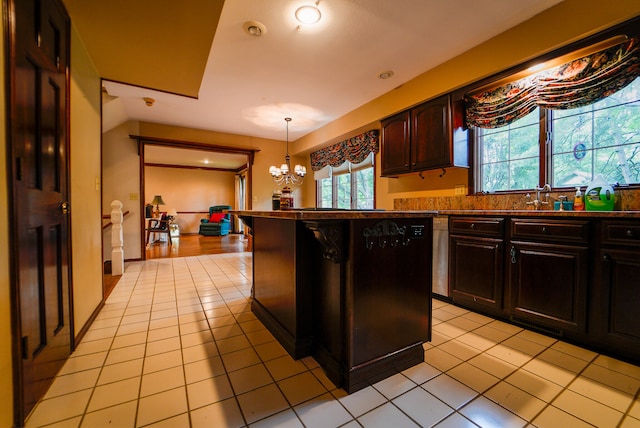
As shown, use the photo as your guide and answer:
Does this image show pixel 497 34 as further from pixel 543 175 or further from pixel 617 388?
pixel 617 388

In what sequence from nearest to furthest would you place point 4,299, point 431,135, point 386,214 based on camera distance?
point 4,299, point 386,214, point 431,135

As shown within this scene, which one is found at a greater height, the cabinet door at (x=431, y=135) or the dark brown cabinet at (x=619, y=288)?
the cabinet door at (x=431, y=135)

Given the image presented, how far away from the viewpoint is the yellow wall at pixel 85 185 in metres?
1.92

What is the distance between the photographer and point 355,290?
4.58 feet

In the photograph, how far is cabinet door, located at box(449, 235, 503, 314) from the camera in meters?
2.23

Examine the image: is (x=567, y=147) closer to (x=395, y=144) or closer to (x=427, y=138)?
(x=427, y=138)

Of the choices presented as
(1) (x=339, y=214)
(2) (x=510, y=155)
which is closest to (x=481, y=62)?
(2) (x=510, y=155)

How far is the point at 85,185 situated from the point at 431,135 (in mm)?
3352

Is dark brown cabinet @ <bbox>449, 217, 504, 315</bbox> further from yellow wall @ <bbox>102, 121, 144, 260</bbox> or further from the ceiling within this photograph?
yellow wall @ <bbox>102, 121, 144, 260</bbox>

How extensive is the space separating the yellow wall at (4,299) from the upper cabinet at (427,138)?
10.4 feet

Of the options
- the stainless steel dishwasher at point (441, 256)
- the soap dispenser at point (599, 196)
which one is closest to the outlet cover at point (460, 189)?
the stainless steel dishwasher at point (441, 256)

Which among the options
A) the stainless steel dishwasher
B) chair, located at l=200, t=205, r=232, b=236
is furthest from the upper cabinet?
chair, located at l=200, t=205, r=232, b=236

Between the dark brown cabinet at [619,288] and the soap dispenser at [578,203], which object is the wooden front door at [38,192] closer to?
the dark brown cabinet at [619,288]

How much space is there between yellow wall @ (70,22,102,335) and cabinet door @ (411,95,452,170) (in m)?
3.19
